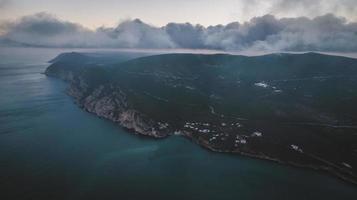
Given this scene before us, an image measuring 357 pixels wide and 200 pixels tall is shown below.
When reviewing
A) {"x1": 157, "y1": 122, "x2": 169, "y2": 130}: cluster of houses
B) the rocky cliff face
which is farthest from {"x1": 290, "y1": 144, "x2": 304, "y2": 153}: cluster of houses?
{"x1": 157, "y1": 122, "x2": 169, "y2": 130}: cluster of houses

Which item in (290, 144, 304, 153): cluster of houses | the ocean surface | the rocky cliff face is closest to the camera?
the ocean surface

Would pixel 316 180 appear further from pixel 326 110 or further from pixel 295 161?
pixel 326 110

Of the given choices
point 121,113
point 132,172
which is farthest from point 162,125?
point 132,172

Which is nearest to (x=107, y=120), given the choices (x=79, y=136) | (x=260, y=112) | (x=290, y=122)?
(x=79, y=136)

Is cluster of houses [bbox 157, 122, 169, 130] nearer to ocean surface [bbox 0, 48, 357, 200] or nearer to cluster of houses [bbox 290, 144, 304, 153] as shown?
→ ocean surface [bbox 0, 48, 357, 200]

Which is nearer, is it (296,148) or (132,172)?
(132,172)

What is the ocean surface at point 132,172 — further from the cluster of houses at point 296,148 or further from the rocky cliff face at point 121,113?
the cluster of houses at point 296,148

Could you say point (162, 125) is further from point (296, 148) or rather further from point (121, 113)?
point (296, 148)

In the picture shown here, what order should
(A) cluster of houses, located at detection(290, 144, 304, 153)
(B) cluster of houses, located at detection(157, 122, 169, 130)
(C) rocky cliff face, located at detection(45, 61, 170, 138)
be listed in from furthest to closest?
(B) cluster of houses, located at detection(157, 122, 169, 130)
(C) rocky cliff face, located at detection(45, 61, 170, 138)
(A) cluster of houses, located at detection(290, 144, 304, 153)
